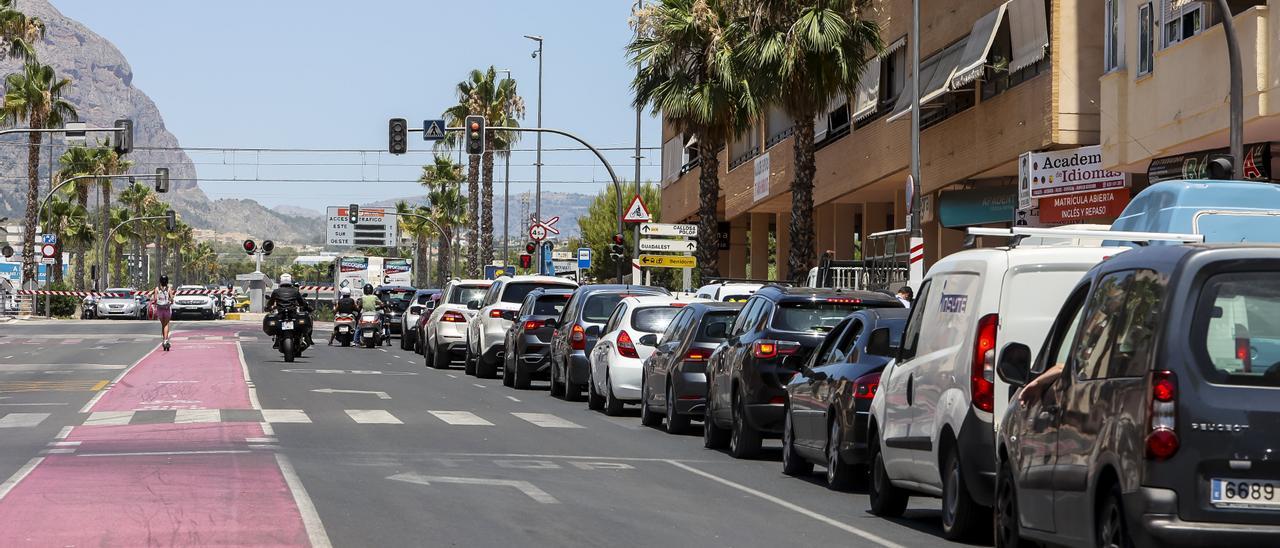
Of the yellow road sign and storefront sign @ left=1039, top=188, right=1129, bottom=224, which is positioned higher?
storefront sign @ left=1039, top=188, right=1129, bottom=224

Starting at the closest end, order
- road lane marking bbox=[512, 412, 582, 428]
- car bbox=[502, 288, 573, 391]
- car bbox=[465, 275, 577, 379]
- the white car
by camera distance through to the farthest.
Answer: road lane marking bbox=[512, 412, 582, 428] < the white car < car bbox=[502, 288, 573, 391] < car bbox=[465, 275, 577, 379]

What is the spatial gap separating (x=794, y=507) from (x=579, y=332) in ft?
43.8

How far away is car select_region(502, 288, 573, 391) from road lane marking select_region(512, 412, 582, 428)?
19.9ft

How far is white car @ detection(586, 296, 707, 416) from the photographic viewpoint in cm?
2347

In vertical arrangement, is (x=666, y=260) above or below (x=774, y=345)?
above

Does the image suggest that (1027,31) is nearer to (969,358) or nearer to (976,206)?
(976,206)

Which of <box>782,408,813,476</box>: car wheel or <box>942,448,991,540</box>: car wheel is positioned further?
<box>782,408,813,476</box>: car wheel

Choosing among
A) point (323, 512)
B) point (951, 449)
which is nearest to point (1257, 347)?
point (951, 449)

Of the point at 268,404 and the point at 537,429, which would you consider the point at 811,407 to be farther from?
the point at 268,404

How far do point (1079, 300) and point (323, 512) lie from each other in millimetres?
5399

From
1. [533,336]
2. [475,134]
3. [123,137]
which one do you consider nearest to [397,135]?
[475,134]

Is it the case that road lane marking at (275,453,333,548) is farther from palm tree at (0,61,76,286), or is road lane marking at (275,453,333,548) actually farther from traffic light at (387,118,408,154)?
palm tree at (0,61,76,286)

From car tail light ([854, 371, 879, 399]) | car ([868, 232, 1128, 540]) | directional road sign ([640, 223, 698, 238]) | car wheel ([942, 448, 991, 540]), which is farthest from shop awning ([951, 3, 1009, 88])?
car wheel ([942, 448, 991, 540])

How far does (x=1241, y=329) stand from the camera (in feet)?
24.2
